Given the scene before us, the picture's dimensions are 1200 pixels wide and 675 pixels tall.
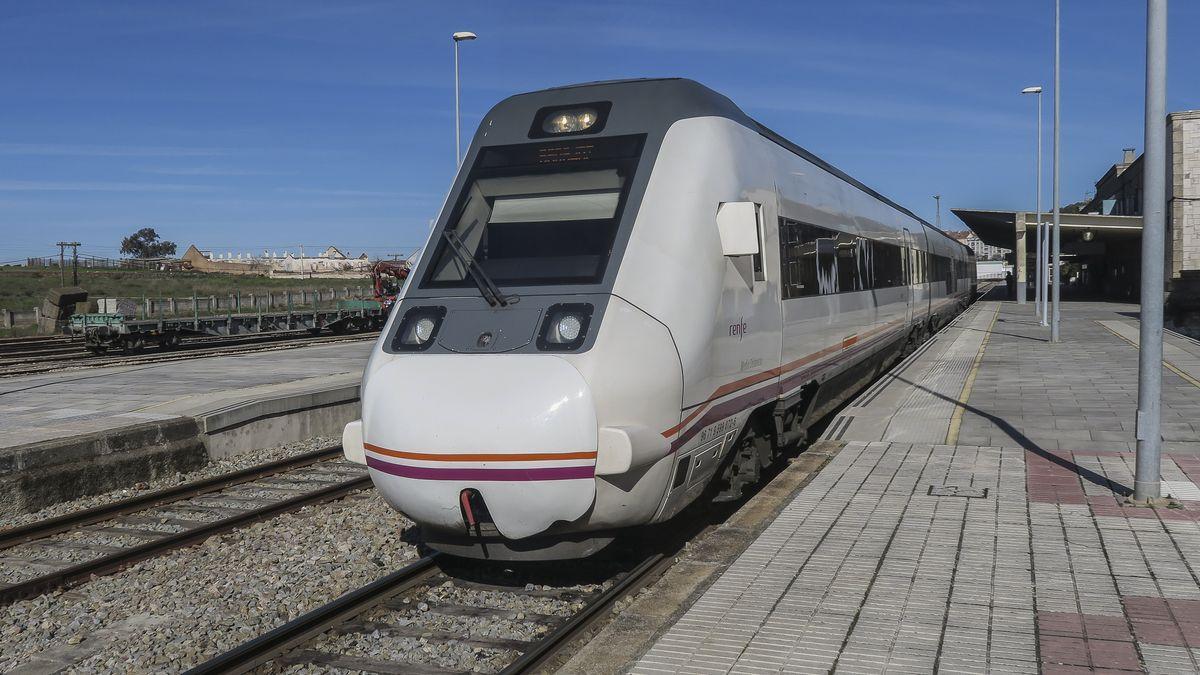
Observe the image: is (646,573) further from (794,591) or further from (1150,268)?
(1150,268)

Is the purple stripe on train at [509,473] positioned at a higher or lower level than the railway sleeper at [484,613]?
higher

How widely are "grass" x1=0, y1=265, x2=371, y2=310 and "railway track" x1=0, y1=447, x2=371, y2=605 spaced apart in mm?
42815

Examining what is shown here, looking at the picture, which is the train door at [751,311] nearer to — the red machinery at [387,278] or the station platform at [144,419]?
the station platform at [144,419]

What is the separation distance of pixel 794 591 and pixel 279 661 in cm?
286

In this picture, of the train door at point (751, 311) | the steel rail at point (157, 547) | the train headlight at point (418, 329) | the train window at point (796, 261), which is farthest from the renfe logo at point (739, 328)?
the steel rail at point (157, 547)

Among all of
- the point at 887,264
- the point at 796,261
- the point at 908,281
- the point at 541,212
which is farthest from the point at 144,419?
the point at 908,281

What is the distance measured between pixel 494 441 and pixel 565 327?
809mm

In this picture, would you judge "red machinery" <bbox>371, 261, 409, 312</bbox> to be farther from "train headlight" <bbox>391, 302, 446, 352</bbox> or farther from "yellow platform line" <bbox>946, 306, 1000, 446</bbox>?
"train headlight" <bbox>391, 302, 446, 352</bbox>

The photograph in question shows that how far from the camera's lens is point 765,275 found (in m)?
7.54

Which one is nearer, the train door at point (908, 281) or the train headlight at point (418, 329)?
the train headlight at point (418, 329)

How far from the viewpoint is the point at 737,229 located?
6.53 m

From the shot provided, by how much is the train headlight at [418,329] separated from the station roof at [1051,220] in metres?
35.6

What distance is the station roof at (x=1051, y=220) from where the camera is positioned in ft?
141

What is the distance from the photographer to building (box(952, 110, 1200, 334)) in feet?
130
